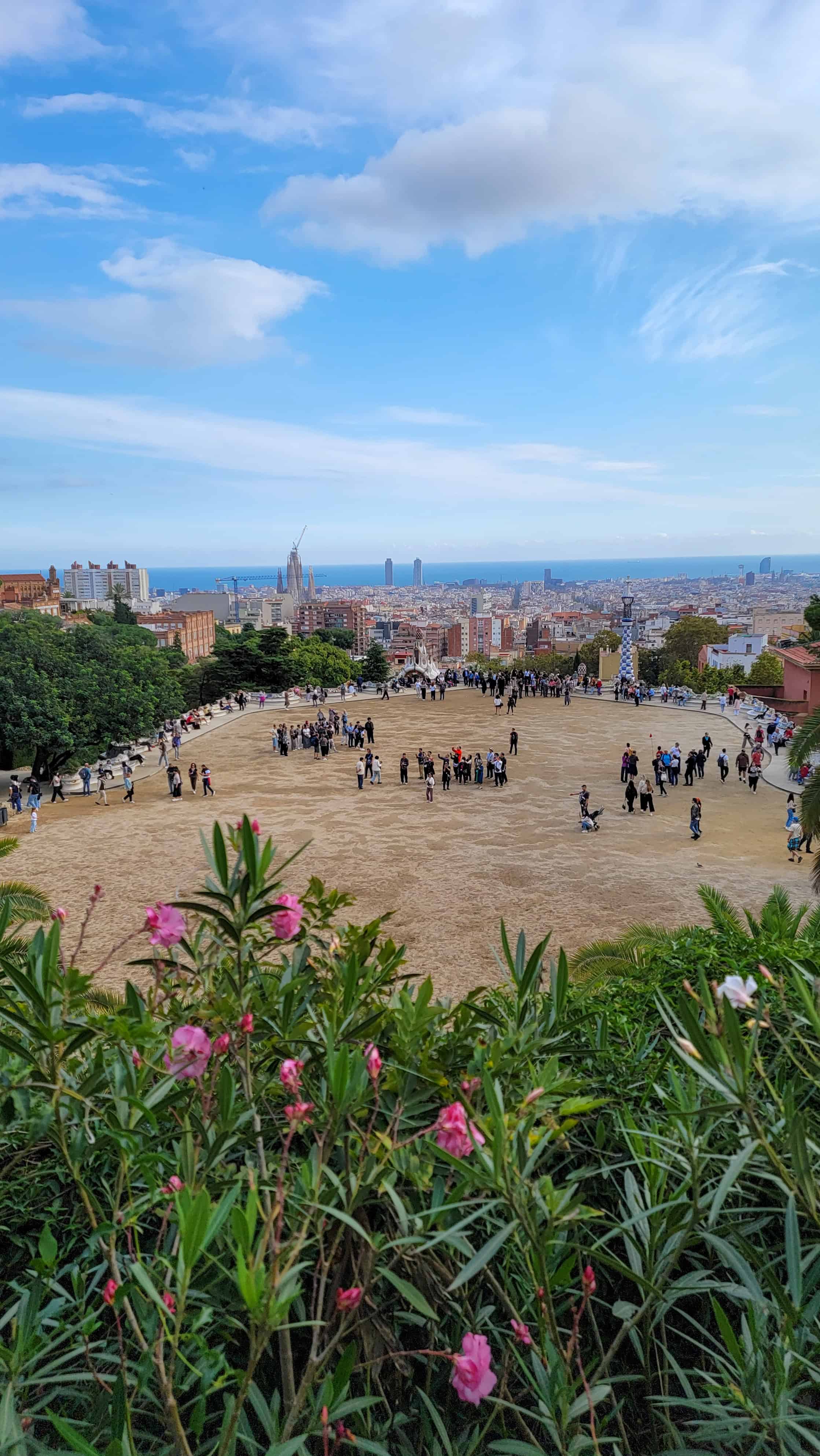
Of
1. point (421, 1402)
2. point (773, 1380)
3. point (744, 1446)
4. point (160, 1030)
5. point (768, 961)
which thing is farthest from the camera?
point (768, 961)

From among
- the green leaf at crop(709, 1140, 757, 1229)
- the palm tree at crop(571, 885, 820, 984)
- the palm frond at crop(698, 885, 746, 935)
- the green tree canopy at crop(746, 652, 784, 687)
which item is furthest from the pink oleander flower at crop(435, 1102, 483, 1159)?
the green tree canopy at crop(746, 652, 784, 687)

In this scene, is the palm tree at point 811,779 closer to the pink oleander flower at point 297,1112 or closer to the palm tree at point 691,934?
the palm tree at point 691,934

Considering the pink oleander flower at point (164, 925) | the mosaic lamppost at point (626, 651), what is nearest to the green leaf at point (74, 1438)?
the pink oleander flower at point (164, 925)

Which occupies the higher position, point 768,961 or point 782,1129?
point 782,1129

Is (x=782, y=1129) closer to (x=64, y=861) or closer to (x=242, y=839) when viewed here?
(x=242, y=839)

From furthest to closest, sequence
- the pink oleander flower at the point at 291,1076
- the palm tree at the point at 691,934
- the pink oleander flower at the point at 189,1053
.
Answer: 1. the palm tree at the point at 691,934
2. the pink oleander flower at the point at 189,1053
3. the pink oleander flower at the point at 291,1076

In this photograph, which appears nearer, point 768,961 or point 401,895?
point 768,961

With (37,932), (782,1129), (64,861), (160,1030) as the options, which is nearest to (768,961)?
(782,1129)
